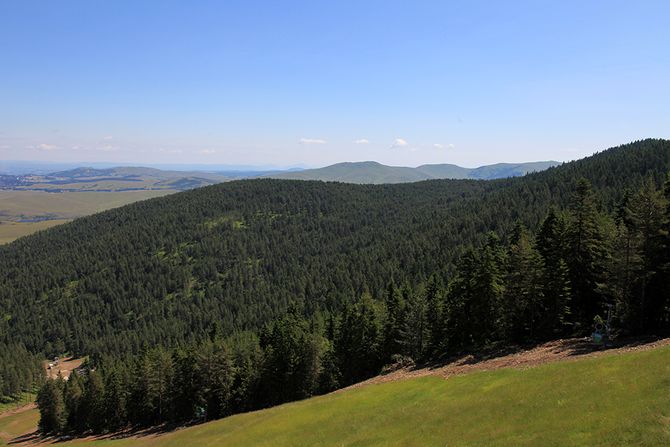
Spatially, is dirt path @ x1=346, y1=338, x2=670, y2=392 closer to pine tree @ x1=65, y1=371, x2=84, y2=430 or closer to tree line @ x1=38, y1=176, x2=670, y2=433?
tree line @ x1=38, y1=176, x2=670, y2=433

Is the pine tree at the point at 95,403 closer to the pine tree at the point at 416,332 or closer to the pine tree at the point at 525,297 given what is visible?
the pine tree at the point at 416,332

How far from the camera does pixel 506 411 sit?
86.9 feet

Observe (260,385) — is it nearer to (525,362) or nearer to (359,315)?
(359,315)

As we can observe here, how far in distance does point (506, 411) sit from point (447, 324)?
35.6 meters

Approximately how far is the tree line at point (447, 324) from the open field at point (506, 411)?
13.9m

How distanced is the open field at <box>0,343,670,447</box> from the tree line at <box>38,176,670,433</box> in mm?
13932

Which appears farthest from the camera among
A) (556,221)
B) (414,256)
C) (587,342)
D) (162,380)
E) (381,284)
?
(414,256)

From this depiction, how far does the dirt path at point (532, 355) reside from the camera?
120ft

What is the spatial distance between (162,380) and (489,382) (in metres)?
67.9

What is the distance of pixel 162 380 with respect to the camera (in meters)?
83.1

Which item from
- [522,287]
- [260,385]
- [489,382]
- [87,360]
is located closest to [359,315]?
[260,385]

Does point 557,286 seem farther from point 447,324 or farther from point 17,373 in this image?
point 17,373

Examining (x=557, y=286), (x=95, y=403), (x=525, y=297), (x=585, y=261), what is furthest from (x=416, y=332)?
(x=95, y=403)

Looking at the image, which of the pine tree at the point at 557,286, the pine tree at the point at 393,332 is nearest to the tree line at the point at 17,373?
the pine tree at the point at 393,332
